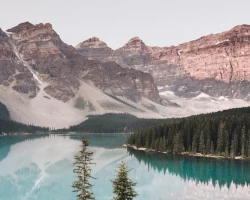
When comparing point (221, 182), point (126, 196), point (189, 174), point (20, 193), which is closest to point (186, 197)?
point (221, 182)

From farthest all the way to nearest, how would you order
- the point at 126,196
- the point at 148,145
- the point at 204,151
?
1. the point at 148,145
2. the point at 204,151
3. the point at 126,196

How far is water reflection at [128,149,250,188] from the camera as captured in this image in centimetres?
8388

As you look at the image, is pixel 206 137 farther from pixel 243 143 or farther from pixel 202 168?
pixel 202 168

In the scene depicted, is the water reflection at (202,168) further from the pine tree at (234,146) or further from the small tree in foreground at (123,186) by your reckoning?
the small tree in foreground at (123,186)

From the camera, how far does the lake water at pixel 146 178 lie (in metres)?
71.7

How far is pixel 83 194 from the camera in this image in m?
30.8

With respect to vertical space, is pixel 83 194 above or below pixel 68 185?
above

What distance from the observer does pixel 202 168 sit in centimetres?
9744

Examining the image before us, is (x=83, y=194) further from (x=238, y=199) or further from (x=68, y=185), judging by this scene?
(x=68, y=185)

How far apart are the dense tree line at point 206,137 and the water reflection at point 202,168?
6586mm

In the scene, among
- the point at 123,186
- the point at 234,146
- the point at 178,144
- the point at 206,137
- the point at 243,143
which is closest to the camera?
the point at 123,186

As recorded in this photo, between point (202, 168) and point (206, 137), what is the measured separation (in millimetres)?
28432

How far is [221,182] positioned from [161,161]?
1268 inches

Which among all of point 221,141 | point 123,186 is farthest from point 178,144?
point 123,186
